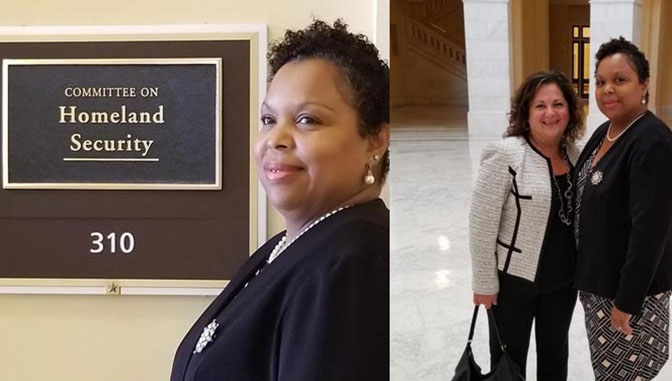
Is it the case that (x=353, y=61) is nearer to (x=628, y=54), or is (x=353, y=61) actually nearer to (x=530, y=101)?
(x=530, y=101)

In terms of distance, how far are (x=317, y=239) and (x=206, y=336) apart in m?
0.19

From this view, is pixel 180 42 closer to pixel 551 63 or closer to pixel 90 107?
pixel 90 107

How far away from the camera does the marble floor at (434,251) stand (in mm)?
919

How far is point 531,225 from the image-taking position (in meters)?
0.90

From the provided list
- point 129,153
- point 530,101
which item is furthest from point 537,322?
point 129,153

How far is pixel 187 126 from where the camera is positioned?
1.25 m

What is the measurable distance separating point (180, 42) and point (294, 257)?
624 mm

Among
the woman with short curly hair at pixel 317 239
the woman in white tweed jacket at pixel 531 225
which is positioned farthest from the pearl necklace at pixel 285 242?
the woman in white tweed jacket at pixel 531 225

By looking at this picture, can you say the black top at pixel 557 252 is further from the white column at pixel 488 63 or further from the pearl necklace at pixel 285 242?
the pearl necklace at pixel 285 242

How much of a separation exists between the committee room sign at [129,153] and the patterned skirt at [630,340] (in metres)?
0.62

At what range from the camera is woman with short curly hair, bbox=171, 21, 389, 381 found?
0.77 meters

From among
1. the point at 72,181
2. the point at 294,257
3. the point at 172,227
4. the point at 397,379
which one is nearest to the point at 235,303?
the point at 294,257

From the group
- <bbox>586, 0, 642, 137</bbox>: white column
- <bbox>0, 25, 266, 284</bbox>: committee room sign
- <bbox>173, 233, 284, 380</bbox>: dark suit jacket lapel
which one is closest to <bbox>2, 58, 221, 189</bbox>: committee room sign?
<bbox>0, 25, 266, 284</bbox>: committee room sign

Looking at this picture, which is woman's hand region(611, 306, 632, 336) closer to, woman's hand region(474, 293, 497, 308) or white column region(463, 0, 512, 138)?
woman's hand region(474, 293, 497, 308)
